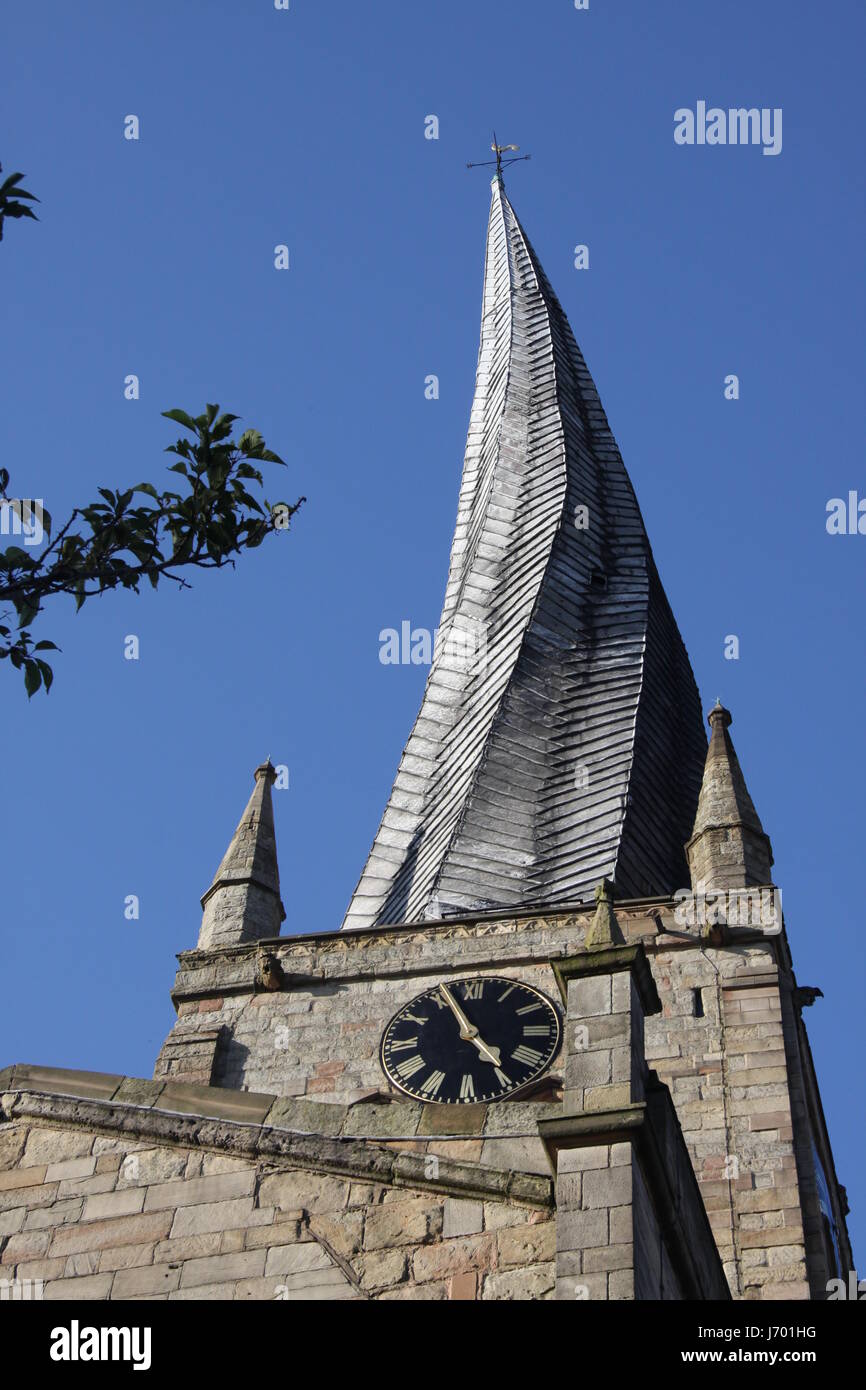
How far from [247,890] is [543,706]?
5.75m

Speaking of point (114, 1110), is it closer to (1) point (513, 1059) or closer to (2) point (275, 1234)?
(2) point (275, 1234)

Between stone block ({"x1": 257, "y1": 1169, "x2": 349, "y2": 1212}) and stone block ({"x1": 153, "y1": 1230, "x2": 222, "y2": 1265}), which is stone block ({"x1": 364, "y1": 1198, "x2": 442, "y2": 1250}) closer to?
stone block ({"x1": 257, "y1": 1169, "x2": 349, "y2": 1212})

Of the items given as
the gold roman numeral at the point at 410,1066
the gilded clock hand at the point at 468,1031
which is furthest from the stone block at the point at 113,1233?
the gold roman numeral at the point at 410,1066

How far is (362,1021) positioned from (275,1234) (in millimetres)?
15155

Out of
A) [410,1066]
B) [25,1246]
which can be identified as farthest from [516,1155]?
[410,1066]

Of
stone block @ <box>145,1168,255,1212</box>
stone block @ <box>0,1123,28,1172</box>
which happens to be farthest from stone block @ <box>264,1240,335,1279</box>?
stone block @ <box>0,1123,28,1172</box>

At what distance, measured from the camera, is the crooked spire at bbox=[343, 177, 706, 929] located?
31578 millimetres

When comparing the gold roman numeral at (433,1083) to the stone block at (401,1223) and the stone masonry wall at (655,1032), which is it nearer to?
the stone masonry wall at (655,1032)

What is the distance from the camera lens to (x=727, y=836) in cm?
2989

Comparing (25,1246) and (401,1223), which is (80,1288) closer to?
(25,1246)

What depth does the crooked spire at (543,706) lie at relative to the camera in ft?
104

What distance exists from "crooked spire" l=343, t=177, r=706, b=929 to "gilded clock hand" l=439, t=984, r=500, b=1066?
291 centimetres
